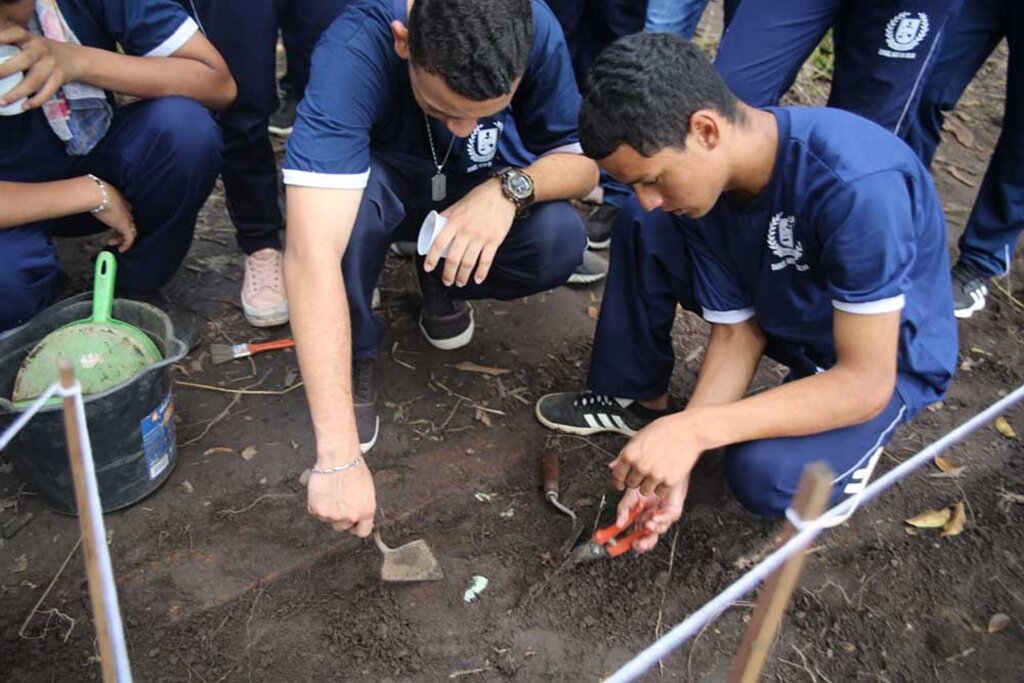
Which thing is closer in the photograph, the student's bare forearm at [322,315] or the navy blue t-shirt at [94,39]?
the student's bare forearm at [322,315]

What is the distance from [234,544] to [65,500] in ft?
1.34

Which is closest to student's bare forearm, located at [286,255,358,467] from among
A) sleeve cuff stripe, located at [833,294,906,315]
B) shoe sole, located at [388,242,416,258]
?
sleeve cuff stripe, located at [833,294,906,315]

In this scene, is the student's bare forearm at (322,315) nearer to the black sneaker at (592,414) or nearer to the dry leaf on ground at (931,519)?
the black sneaker at (592,414)

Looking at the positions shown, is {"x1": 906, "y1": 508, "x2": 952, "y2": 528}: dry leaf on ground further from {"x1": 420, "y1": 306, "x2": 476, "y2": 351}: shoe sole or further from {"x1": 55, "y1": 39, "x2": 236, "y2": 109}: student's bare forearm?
{"x1": 55, "y1": 39, "x2": 236, "y2": 109}: student's bare forearm

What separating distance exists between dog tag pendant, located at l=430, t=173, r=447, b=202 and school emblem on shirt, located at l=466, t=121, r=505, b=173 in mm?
92

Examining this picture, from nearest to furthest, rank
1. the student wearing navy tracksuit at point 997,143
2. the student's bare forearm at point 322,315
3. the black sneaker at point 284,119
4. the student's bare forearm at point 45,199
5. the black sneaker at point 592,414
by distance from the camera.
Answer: the student's bare forearm at point 322,315
the student's bare forearm at point 45,199
the black sneaker at point 592,414
the student wearing navy tracksuit at point 997,143
the black sneaker at point 284,119

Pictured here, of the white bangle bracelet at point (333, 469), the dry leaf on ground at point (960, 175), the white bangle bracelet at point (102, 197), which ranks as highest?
the white bangle bracelet at point (102, 197)

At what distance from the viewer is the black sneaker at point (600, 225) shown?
3.28m

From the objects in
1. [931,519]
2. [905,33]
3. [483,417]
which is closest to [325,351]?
[483,417]

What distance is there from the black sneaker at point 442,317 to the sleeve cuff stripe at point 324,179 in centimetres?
68

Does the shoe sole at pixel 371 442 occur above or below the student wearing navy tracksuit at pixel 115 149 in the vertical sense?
below

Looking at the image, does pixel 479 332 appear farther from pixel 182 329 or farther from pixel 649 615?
pixel 649 615

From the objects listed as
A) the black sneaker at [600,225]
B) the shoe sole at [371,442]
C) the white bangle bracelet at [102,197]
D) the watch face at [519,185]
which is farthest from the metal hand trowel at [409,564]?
the black sneaker at [600,225]

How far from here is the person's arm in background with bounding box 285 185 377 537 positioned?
171 centimetres
